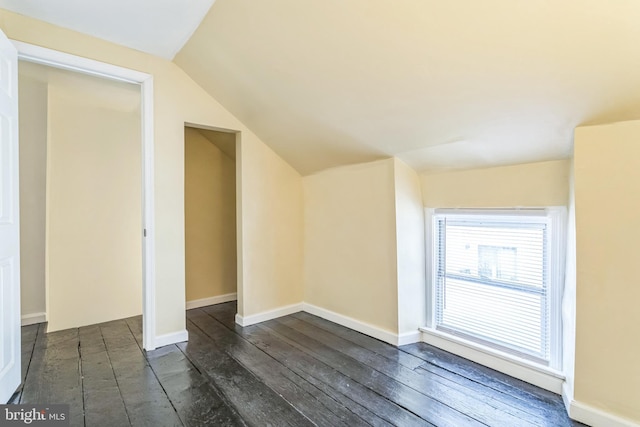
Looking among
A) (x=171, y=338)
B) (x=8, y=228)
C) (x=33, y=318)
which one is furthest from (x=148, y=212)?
(x=33, y=318)

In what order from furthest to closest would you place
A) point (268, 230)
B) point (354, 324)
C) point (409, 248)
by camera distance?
1. point (268, 230)
2. point (354, 324)
3. point (409, 248)

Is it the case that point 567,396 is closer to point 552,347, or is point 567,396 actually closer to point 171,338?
point 552,347

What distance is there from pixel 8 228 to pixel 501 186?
305 cm

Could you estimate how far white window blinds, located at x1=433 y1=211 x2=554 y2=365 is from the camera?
210 cm

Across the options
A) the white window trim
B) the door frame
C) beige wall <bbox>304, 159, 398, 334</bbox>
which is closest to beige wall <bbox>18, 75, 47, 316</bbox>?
the door frame

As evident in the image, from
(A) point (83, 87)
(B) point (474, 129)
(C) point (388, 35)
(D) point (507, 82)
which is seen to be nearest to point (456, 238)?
(B) point (474, 129)

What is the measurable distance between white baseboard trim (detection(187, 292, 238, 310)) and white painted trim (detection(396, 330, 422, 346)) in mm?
2200

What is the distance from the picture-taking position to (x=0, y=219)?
174 centimetres

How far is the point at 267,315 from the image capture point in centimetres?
324

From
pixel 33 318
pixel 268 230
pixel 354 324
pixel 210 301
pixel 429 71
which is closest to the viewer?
pixel 429 71

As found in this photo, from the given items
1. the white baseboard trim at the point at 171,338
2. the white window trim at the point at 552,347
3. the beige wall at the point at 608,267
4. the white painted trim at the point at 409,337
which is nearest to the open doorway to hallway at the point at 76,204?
the white baseboard trim at the point at 171,338

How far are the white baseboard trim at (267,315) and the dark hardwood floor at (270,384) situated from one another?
0.75ft

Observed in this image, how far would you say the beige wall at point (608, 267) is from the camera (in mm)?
1529

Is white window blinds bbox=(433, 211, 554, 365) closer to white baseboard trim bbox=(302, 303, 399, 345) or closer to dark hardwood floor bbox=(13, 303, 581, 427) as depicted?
dark hardwood floor bbox=(13, 303, 581, 427)
